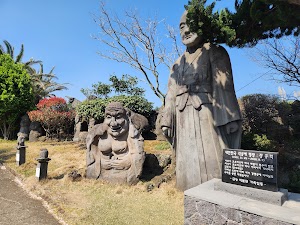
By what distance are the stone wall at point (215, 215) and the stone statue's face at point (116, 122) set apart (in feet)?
9.73

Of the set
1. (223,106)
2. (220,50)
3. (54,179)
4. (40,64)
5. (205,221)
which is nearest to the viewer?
(205,221)

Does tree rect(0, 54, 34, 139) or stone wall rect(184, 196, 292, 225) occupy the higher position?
tree rect(0, 54, 34, 139)

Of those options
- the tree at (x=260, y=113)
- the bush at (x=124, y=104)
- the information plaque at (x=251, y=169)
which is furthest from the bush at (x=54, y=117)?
the information plaque at (x=251, y=169)

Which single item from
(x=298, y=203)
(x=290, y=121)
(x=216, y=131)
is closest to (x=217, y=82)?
(x=216, y=131)

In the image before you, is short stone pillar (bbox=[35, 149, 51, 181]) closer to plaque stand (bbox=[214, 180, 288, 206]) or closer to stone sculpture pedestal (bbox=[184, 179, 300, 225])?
stone sculpture pedestal (bbox=[184, 179, 300, 225])

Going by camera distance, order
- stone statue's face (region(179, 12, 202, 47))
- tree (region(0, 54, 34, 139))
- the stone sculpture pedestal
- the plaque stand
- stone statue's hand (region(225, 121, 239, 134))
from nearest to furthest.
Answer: the stone sculpture pedestal, the plaque stand, stone statue's hand (region(225, 121, 239, 134)), stone statue's face (region(179, 12, 202, 47)), tree (region(0, 54, 34, 139))

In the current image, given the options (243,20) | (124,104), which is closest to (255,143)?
(243,20)

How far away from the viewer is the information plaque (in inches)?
113

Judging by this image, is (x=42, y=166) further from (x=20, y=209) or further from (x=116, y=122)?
(x=116, y=122)

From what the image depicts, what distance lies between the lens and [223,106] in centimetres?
446

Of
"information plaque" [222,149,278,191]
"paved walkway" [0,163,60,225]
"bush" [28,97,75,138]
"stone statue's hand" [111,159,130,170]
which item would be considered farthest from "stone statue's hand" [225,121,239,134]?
"bush" [28,97,75,138]

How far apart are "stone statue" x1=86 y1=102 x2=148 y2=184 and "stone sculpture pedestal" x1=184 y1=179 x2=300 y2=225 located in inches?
96.2

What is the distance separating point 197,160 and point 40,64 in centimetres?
2292

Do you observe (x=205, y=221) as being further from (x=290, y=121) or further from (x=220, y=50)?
(x=290, y=121)
